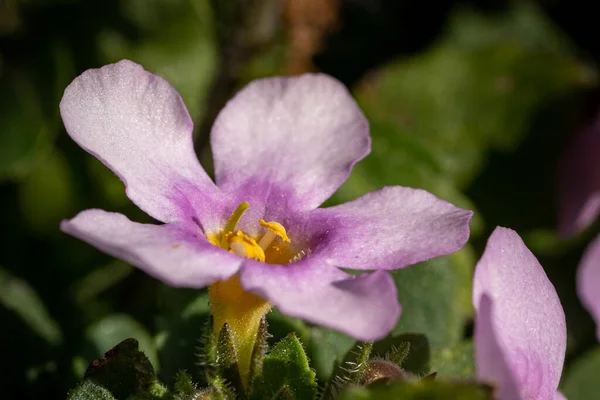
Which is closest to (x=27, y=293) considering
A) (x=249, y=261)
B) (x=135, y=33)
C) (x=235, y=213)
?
(x=235, y=213)

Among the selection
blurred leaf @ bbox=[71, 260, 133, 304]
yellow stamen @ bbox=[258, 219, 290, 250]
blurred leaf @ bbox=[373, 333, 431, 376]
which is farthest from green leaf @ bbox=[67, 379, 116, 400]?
blurred leaf @ bbox=[71, 260, 133, 304]

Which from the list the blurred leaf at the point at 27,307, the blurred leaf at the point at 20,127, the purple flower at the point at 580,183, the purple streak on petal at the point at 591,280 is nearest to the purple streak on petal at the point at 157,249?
the blurred leaf at the point at 27,307

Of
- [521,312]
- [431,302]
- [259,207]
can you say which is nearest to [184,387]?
[259,207]

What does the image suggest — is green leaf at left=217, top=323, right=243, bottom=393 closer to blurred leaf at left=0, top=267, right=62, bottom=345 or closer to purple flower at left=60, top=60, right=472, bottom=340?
purple flower at left=60, top=60, right=472, bottom=340

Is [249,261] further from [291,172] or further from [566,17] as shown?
[566,17]

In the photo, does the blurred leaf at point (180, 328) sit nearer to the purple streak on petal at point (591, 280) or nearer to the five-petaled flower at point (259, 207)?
the five-petaled flower at point (259, 207)

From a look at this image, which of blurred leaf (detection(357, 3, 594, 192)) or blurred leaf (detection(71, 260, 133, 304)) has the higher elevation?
blurred leaf (detection(357, 3, 594, 192))
